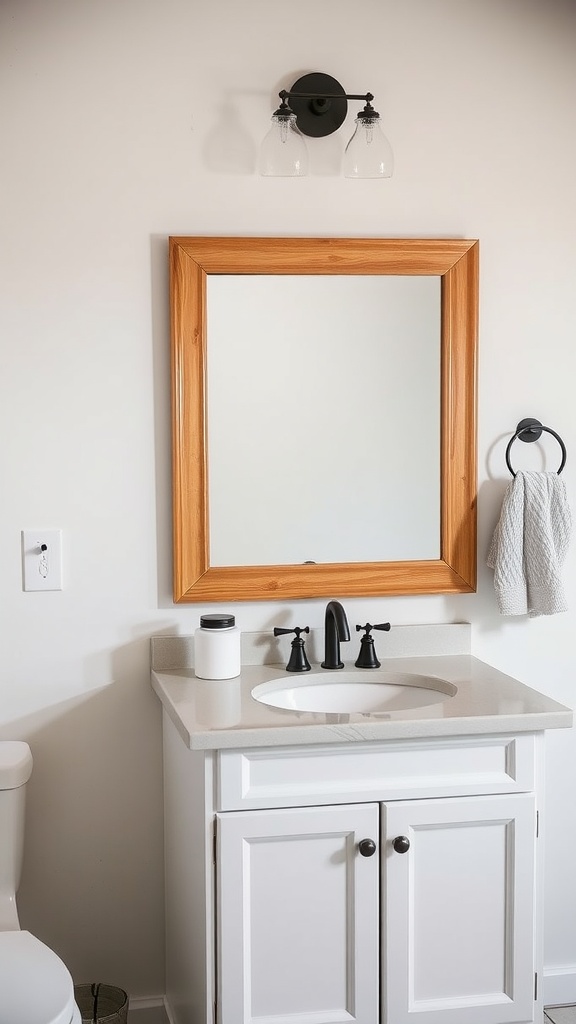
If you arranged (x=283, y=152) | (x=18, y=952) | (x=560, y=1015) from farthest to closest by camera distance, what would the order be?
(x=560, y=1015) → (x=283, y=152) → (x=18, y=952)

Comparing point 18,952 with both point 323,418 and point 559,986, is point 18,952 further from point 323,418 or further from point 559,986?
point 559,986

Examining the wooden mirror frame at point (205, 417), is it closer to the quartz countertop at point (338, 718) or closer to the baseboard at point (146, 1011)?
the quartz countertop at point (338, 718)

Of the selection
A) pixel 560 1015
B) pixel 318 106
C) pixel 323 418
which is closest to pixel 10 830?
pixel 323 418

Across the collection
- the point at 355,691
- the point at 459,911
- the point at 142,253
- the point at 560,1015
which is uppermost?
the point at 142,253

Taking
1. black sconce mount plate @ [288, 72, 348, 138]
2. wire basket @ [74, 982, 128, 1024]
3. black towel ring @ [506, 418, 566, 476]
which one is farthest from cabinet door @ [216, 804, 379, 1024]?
black sconce mount plate @ [288, 72, 348, 138]

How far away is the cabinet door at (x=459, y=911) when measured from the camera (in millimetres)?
1882

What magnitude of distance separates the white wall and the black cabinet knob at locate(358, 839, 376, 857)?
0.62m

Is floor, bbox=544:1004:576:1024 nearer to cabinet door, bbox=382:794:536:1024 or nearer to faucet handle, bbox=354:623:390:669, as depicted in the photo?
cabinet door, bbox=382:794:536:1024

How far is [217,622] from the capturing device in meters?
2.13

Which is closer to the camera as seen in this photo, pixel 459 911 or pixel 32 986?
pixel 32 986

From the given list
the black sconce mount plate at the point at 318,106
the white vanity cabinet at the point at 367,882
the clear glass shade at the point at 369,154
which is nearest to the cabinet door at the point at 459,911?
the white vanity cabinet at the point at 367,882

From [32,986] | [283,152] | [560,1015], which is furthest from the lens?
[560,1015]

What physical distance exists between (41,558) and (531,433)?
1.19 m

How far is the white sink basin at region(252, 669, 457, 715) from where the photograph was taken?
85.7 inches
